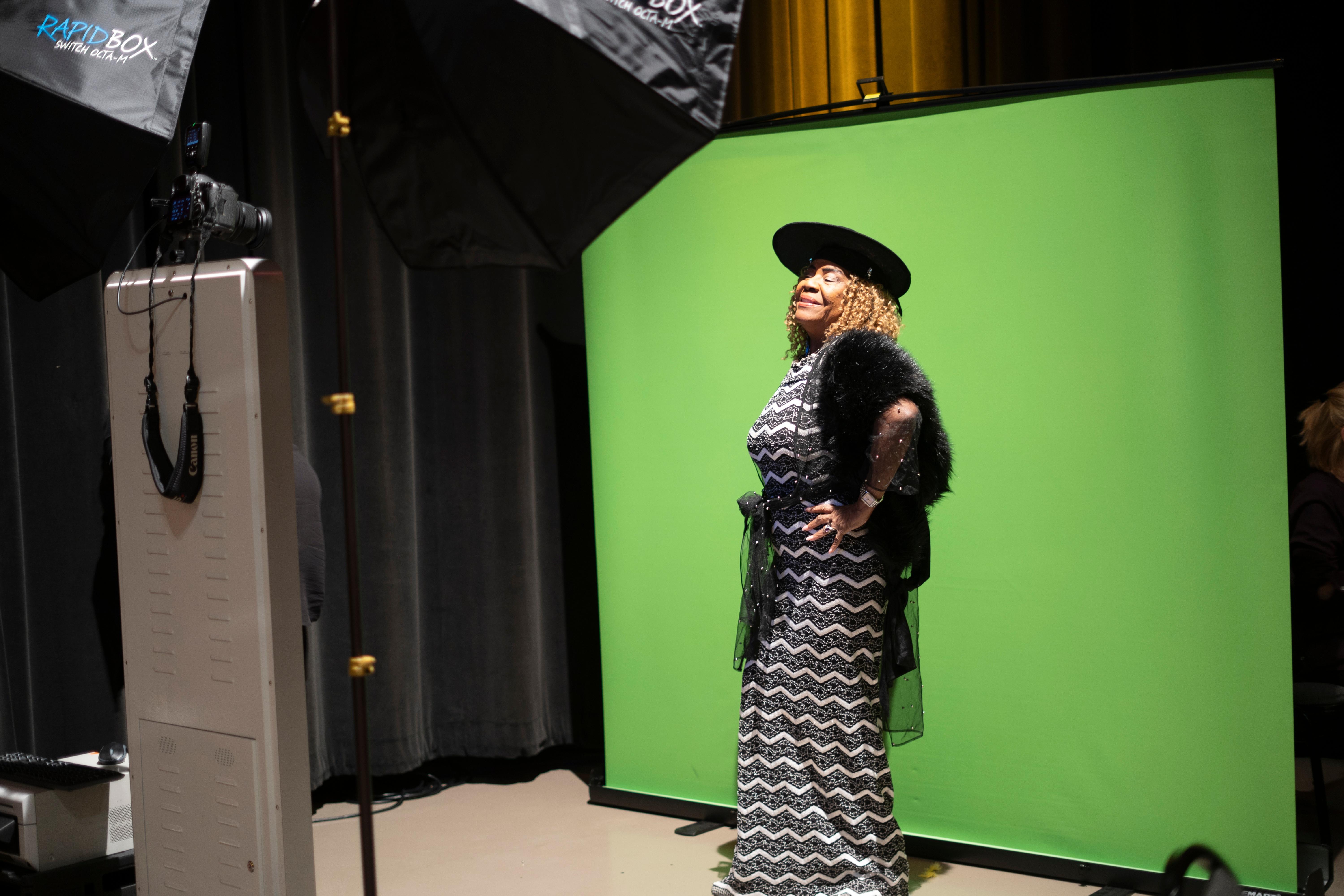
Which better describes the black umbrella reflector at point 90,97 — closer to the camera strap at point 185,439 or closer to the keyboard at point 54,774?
the camera strap at point 185,439

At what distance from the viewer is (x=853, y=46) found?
13.6ft

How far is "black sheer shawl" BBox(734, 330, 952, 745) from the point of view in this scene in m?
2.80

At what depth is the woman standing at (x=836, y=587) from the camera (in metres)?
2.85

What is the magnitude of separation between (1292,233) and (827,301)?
7.30 ft

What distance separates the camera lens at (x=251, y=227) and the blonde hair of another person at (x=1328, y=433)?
314 cm

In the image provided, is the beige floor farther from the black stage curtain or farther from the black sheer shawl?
the black sheer shawl

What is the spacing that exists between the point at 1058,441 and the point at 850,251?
792 millimetres

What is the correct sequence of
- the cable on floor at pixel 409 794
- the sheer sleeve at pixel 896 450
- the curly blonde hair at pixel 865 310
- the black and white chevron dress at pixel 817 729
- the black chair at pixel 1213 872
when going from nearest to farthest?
the black chair at pixel 1213 872 → the sheer sleeve at pixel 896 450 → the black and white chevron dress at pixel 817 729 → the curly blonde hair at pixel 865 310 → the cable on floor at pixel 409 794

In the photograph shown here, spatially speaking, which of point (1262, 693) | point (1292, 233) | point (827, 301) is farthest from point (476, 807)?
point (1292, 233)

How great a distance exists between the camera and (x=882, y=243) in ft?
10.8

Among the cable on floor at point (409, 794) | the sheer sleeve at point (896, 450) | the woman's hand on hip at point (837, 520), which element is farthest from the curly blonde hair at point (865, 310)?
the cable on floor at point (409, 794)

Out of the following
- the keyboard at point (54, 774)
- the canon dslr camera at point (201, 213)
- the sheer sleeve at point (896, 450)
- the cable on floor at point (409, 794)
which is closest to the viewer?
the canon dslr camera at point (201, 213)

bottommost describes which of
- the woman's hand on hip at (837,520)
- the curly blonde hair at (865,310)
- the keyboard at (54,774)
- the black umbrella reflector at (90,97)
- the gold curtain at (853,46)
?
the keyboard at (54,774)

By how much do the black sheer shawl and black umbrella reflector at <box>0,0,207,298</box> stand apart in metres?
1.67
